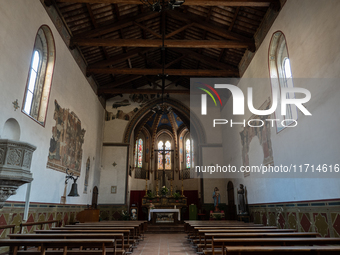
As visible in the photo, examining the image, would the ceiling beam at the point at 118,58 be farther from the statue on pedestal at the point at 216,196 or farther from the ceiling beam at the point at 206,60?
the statue on pedestal at the point at 216,196

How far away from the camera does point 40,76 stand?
823 cm

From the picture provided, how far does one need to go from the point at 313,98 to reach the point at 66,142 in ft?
26.9

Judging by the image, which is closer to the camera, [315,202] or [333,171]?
[333,171]

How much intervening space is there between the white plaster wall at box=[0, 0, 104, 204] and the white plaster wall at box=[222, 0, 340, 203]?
7084 millimetres

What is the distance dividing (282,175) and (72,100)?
8.12 m

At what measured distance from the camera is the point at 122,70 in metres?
12.6

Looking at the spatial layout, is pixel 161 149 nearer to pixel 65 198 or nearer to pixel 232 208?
pixel 232 208

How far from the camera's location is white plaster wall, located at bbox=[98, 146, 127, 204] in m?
14.9

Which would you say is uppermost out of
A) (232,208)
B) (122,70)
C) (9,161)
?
(122,70)

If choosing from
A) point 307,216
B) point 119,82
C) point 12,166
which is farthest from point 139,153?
point 12,166

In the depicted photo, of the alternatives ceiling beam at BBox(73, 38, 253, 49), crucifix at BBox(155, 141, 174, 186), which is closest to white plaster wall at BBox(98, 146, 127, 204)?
crucifix at BBox(155, 141, 174, 186)

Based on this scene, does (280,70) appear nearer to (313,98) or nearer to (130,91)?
(313,98)

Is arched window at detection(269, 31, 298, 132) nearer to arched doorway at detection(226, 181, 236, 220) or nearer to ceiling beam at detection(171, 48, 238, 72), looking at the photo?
ceiling beam at detection(171, 48, 238, 72)

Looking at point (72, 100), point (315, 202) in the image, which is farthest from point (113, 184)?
point (315, 202)
